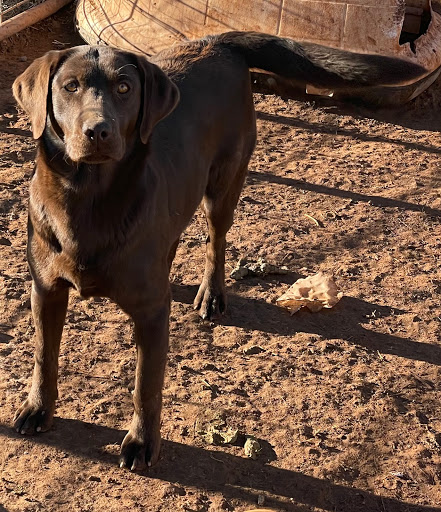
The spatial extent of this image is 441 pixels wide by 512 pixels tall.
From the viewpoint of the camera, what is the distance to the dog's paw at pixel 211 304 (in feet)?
15.3

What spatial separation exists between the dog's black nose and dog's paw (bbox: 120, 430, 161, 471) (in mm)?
1367

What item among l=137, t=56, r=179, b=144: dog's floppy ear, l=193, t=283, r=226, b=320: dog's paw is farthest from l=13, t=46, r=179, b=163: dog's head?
l=193, t=283, r=226, b=320: dog's paw

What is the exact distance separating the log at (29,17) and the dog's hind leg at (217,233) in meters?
3.78

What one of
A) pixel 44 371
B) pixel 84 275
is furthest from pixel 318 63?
pixel 44 371

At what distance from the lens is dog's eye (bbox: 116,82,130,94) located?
3234 millimetres

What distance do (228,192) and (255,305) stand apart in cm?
71

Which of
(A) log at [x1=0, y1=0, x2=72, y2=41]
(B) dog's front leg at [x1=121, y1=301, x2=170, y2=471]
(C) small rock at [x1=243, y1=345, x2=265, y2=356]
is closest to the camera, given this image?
(B) dog's front leg at [x1=121, y1=301, x2=170, y2=471]

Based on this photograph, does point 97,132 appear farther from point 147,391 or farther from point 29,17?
point 29,17

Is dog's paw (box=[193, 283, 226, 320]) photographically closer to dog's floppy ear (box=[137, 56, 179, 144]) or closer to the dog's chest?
the dog's chest

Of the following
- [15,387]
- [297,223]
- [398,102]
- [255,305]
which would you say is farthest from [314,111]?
[15,387]

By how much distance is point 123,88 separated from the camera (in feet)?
10.7

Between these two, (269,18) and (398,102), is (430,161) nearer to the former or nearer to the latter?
(398,102)

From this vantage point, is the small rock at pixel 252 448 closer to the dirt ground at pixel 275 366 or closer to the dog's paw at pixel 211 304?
the dirt ground at pixel 275 366

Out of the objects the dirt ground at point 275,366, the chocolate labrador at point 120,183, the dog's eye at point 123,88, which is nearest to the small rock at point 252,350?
the dirt ground at point 275,366
